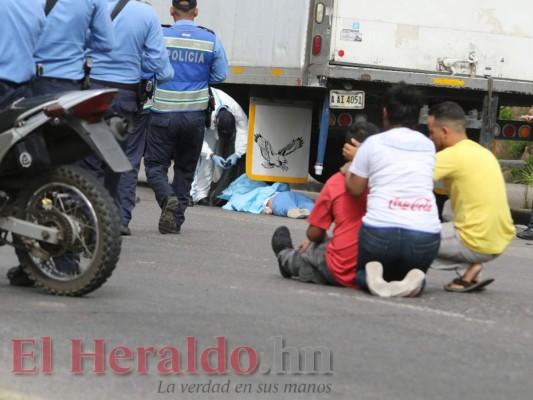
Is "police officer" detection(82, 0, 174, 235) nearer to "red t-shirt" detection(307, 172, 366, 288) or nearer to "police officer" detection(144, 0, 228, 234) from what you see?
"police officer" detection(144, 0, 228, 234)

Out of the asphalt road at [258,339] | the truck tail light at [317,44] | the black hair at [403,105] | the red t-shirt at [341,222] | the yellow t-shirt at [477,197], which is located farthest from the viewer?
the truck tail light at [317,44]

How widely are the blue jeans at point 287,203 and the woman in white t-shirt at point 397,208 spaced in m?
6.91

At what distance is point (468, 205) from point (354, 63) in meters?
6.45

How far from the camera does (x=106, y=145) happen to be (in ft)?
24.5

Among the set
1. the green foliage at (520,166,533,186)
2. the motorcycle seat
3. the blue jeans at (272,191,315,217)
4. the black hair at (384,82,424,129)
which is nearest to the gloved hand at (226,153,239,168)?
the blue jeans at (272,191,315,217)

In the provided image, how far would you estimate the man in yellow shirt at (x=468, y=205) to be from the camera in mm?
8805

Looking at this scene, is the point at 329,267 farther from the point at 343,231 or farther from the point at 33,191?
the point at 33,191

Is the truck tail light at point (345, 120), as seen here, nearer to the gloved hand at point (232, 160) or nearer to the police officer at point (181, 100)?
the gloved hand at point (232, 160)

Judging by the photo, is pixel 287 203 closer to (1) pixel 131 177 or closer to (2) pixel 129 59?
(1) pixel 131 177

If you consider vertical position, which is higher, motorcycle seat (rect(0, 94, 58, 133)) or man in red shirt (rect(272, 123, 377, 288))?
motorcycle seat (rect(0, 94, 58, 133))

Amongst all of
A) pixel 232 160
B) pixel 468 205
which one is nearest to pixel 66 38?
pixel 468 205

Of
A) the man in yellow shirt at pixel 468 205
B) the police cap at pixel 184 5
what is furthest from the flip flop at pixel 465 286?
the police cap at pixel 184 5

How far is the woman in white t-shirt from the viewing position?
8.34m

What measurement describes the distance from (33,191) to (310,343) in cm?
192
